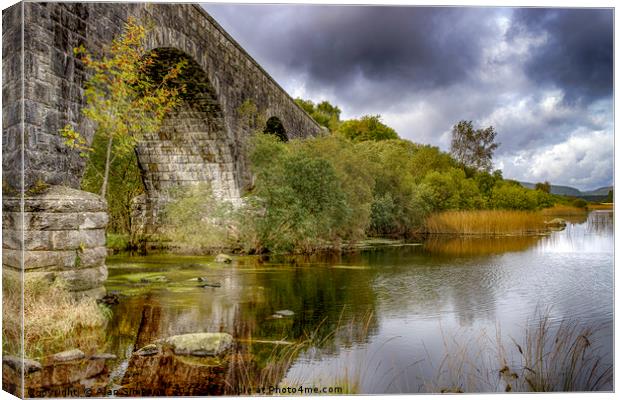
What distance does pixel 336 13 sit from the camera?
5766mm

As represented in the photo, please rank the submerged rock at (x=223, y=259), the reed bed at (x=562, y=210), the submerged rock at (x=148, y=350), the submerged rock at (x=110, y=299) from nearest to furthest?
the submerged rock at (x=148, y=350), the reed bed at (x=562, y=210), the submerged rock at (x=110, y=299), the submerged rock at (x=223, y=259)

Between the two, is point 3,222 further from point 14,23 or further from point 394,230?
point 394,230

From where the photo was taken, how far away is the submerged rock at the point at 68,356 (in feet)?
16.1

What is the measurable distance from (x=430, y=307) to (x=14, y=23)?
5.58 m

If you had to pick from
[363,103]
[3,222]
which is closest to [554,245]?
[363,103]

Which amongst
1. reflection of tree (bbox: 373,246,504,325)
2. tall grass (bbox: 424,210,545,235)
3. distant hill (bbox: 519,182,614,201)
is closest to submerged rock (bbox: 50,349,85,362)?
reflection of tree (bbox: 373,246,504,325)

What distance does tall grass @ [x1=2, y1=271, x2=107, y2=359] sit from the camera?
4879mm

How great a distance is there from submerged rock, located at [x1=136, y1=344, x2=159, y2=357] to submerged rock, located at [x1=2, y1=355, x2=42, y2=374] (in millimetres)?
887

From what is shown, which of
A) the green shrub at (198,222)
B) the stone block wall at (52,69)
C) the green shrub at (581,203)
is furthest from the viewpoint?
the green shrub at (198,222)

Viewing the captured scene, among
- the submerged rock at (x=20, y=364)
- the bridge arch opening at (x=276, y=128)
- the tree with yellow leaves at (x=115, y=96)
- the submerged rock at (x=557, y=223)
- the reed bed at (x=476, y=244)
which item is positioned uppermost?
the bridge arch opening at (x=276, y=128)

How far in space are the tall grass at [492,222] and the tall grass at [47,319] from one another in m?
5.35

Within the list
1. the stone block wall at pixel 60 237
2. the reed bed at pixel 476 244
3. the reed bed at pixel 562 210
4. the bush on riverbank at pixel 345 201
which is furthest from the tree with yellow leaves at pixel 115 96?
the reed bed at pixel 476 244

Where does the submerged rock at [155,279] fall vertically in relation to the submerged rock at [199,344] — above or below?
above

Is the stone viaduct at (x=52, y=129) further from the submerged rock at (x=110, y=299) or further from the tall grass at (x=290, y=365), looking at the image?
the tall grass at (x=290, y=365)
